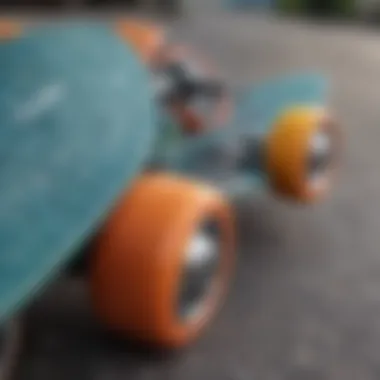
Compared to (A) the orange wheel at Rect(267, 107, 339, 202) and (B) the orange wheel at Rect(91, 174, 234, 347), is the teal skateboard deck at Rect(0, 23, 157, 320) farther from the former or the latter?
(A) the orange wheel at Rect(267, 107, 339, 202)

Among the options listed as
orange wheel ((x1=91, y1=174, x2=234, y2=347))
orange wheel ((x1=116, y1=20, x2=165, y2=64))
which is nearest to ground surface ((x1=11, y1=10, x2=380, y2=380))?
orange wheel ((x1=91, y1=174, x2=234, y2=347))

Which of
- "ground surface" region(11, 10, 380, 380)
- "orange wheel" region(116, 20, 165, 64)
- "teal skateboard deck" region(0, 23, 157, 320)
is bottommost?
"ground surface" region(11, 10, 380, 380)

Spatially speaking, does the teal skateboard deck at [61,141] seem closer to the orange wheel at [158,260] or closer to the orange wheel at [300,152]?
the orange wheel at [158,260]

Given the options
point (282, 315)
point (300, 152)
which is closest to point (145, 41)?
point (300, 152)

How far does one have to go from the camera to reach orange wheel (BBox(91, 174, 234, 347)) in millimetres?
557

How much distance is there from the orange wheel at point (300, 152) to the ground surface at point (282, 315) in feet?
0.17

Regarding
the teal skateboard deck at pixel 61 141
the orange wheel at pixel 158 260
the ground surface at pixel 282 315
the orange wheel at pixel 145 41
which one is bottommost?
the ground surface at pixel 282 315

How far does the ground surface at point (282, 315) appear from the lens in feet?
1.88

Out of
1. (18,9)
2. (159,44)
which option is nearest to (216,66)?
(159,44)

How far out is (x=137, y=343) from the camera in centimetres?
59

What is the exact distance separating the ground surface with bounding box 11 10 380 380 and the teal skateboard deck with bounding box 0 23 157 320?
3.9 inches

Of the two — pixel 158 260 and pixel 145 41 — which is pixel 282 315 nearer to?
pixel 158 260

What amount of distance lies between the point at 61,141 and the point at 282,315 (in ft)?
0.65

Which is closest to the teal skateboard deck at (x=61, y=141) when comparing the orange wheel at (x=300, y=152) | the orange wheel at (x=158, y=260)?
the orange wheel at (x=158, y=260)
